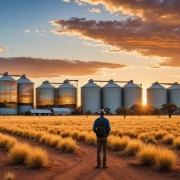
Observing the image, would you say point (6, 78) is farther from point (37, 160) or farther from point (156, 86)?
point (37, 160)

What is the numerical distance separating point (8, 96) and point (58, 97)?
65.2 ft

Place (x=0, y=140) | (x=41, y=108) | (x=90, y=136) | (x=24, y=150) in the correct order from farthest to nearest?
1. (x=41, y=108)
2. (x=90, y=136)
3. (x=0, y=140)
4. (x=24, y=150)

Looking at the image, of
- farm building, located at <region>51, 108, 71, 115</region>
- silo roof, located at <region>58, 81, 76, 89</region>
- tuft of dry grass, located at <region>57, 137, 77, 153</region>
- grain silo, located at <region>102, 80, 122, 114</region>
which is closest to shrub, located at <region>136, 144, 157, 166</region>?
tuft of dry grass, located at <region>57, 137, 77, 153</region>

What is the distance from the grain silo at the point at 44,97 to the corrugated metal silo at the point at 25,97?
3.07m

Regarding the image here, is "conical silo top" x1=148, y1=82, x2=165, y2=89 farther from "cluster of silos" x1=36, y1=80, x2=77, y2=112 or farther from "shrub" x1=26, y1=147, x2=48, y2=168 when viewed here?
"shrub" x1=26, y1=147, x2=48, y2=168

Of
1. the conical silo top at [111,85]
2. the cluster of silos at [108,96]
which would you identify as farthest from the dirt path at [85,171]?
the conical silo top at [111,85]

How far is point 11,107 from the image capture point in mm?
126125

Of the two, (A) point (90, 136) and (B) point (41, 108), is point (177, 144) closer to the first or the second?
(A) point (90, 136)

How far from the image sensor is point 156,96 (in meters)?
138

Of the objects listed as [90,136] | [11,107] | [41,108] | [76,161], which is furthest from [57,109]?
[76,161]

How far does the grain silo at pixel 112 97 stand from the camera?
135000 mm

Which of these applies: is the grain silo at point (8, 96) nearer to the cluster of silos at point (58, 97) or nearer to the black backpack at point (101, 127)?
the cluster of silos at point (58, 97)

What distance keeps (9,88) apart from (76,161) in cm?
11421

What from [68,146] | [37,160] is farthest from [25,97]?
Result: [37,160]
